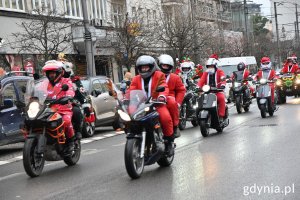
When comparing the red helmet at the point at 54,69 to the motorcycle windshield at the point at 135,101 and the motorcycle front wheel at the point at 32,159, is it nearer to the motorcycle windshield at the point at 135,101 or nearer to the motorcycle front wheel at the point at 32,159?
the motorcycle front wheel at the point at 32,159

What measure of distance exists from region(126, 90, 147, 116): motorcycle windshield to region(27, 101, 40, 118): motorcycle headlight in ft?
5.20

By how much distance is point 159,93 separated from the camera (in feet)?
30.1

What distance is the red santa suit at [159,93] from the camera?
29.8 feet

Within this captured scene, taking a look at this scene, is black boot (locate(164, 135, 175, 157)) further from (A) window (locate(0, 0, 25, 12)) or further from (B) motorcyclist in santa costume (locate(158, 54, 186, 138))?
(A) window (locate(0, 0, 25, 12))

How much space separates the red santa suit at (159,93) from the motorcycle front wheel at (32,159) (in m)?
1.70

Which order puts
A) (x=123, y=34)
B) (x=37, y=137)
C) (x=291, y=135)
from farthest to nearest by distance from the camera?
(x=123, y=34) → (x=291, y=135) → (x=37, y=137)

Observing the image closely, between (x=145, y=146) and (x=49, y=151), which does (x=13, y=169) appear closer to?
(x=49, y=151)

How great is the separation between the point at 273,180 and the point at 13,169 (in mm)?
5015

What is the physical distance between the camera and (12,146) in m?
16.0

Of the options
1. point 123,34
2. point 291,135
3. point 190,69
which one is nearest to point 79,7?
point 123,34

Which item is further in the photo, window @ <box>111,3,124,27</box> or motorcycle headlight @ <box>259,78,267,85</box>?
window @ <box>111,3,124,27</box>

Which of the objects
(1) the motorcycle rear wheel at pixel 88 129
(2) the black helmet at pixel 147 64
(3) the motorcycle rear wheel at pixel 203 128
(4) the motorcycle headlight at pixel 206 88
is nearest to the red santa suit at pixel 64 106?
(2) the black helmet at pixel 147 64

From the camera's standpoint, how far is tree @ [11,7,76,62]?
2398cm

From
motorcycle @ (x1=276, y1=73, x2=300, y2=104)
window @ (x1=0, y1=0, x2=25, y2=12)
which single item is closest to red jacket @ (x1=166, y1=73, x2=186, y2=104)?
motorcycle @ (x1=276, y1=73, x2=300, y2=104)
